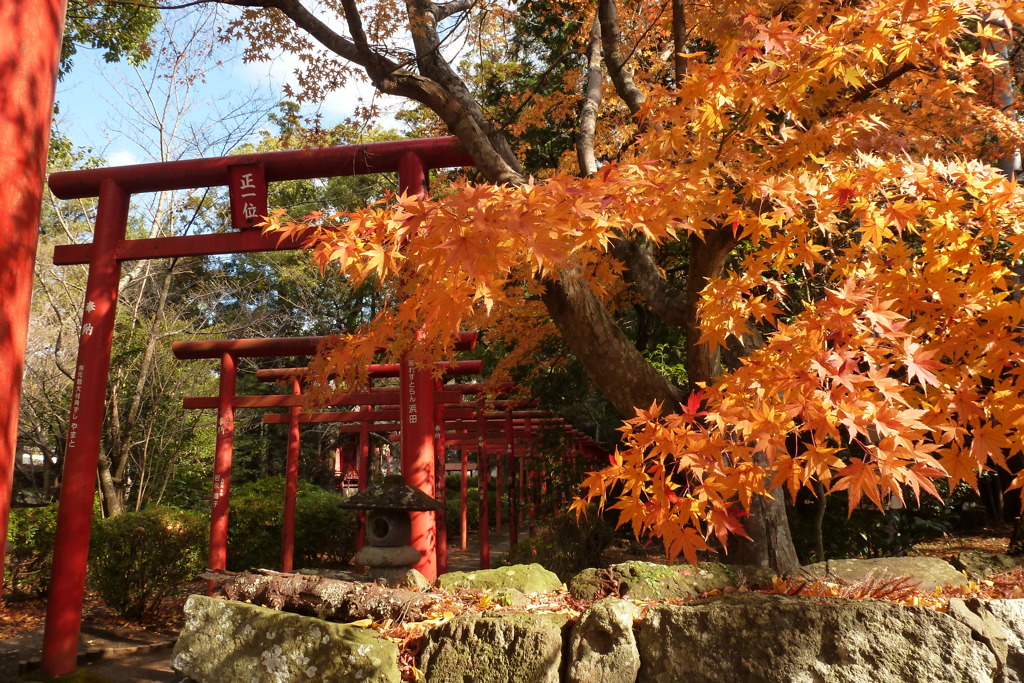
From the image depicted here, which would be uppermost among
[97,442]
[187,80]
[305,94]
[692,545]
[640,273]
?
[187,80]

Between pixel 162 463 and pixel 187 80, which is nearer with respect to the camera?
pixel 187 80

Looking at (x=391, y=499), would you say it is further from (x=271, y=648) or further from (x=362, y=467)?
(x=362, y=467)

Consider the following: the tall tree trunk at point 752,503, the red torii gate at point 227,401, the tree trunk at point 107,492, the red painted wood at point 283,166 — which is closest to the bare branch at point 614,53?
the tall tree trunk at point 752,503

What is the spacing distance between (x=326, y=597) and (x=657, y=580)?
6.27ft

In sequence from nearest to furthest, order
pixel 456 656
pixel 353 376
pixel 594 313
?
pixel 456 656 < pixel 594 313 < pixel 353 376

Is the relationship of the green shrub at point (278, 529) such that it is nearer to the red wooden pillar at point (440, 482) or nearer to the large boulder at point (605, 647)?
the red wooden pillar at point (440, 482)

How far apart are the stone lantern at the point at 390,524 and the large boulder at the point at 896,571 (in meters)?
2.50

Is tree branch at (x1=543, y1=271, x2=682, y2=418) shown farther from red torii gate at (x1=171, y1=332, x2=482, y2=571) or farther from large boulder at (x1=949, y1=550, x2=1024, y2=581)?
red torii gate at (x1=171, y1=332, x2=482, y2=571)

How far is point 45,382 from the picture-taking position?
12562mm

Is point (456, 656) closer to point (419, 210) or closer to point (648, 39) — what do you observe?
point (419, 210)

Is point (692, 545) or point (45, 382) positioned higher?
point (45, 382)

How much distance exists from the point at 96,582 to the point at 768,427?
8884mm

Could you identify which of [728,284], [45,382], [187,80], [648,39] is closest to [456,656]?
[728,284]

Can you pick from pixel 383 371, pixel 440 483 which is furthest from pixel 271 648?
pixel 440 483
